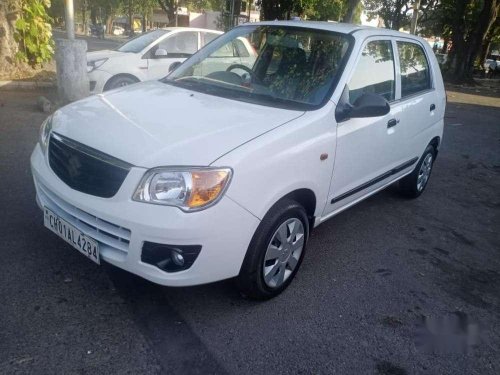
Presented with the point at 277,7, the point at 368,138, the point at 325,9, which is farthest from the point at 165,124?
the point at 325,9

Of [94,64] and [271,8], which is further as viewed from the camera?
[271,8]

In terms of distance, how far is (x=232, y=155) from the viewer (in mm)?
2420

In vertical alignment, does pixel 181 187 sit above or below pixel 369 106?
below

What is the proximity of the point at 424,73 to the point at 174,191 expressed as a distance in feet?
11.6

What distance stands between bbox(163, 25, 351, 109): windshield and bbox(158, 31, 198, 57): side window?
14.9 ft

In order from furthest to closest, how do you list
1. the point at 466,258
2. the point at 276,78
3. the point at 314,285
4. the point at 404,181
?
the point at 404,181
the point at 466,258
the point at 276,78
the point at 314,285

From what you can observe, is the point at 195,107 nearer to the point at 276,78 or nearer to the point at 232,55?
the point at 276,78

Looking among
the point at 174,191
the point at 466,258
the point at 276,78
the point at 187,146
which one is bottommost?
the point at 466,258

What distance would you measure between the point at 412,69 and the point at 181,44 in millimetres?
5392

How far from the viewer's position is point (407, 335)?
9.28 ft

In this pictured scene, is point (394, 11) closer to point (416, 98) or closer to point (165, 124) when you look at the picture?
point (416, 98)

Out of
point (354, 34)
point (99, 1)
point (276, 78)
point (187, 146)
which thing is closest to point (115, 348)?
point (187, 146)

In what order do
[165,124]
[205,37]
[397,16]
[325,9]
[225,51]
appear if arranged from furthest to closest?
[397,16] → [325,9] → [205,37] → [225,51] → [165,124]

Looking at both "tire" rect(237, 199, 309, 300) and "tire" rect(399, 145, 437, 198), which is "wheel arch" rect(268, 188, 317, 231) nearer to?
"tire" rect(237, 199, 309, 300)
